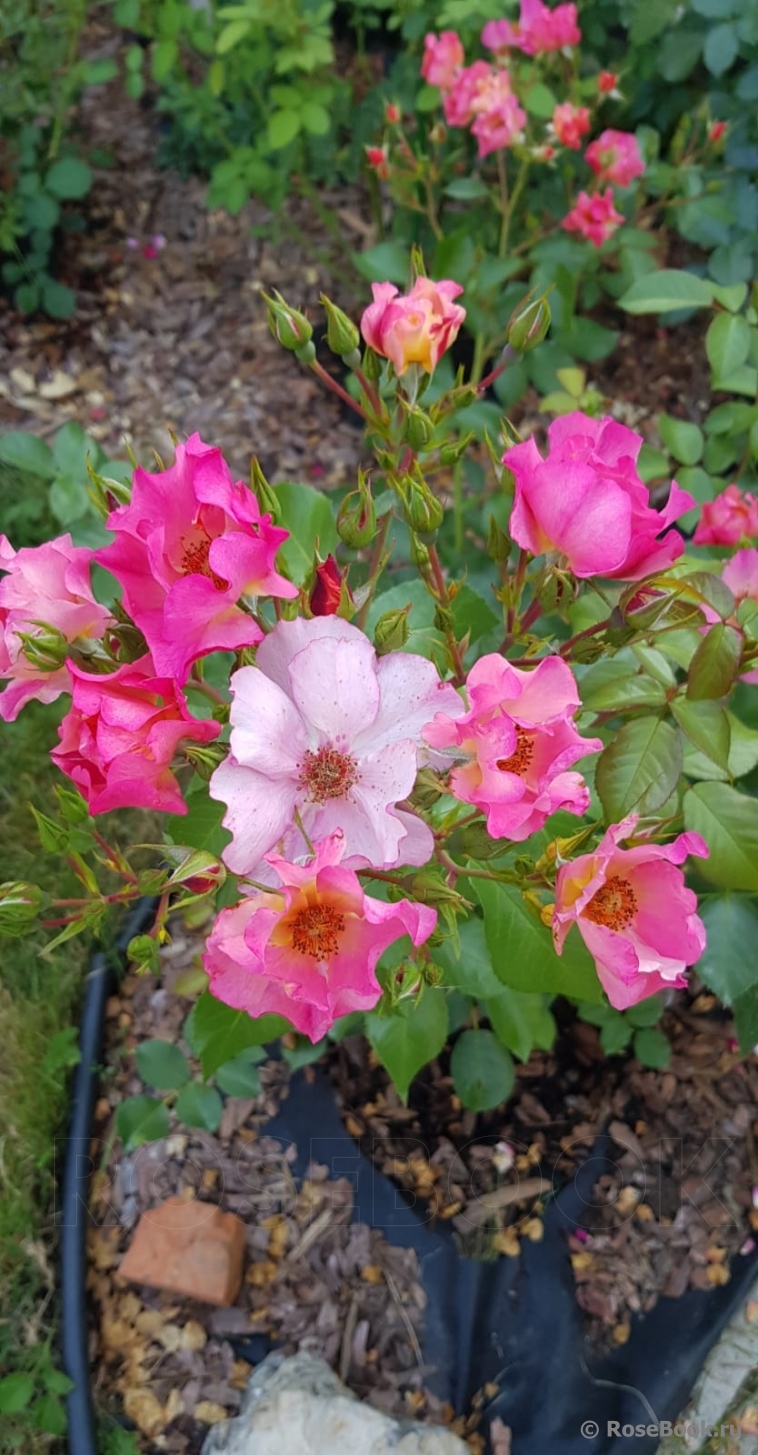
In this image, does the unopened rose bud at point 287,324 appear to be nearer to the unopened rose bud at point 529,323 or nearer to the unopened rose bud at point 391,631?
the unopened rose bud at point 529,323

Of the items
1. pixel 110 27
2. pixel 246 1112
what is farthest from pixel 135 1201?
pixel 110 27

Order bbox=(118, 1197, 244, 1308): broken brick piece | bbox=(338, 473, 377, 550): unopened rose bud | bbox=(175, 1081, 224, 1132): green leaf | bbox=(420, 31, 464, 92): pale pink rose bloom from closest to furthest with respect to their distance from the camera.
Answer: bbox=(338, 473, 377, 550): unopened rose bud
bbox=(175, 1081, 224, 1132): green leaf
bbox=(118, 1197, 244, 1308): broken brick piece
bbox=(420, 31, 464, 92): pale pink rose bloom

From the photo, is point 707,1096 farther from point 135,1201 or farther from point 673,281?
point 673,281

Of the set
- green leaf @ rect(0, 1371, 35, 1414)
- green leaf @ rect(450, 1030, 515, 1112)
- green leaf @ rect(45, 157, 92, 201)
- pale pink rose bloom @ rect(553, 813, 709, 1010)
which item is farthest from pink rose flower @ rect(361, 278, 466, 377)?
green leaf @ rect(45, 157, 92, 201)

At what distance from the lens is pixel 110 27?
361 cm

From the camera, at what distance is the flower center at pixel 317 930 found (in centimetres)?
77

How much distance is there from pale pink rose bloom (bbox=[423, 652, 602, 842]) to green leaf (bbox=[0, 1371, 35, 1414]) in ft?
4.88

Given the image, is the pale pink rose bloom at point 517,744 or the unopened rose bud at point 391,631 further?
the unopened rose bud at point 391,631

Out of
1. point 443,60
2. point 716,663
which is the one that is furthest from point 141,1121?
point 443,60

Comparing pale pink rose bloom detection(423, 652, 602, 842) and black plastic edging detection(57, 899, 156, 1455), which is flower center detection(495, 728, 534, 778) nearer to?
pale pink rose bloom detection(423, 652, 602, 842)

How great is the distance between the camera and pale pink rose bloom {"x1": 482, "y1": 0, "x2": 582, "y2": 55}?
2098 millimetres

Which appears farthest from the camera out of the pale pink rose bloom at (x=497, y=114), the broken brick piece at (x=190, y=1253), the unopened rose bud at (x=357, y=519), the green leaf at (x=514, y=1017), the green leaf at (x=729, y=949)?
the pale pink rose bloom at (x=497, y=114)

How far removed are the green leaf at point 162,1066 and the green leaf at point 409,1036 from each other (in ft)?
1.62

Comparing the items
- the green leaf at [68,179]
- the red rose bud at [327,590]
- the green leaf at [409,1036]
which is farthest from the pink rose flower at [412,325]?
the green leaf at [68,179]
